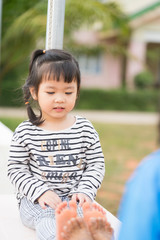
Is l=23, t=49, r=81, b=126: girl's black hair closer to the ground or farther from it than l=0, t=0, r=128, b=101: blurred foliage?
closer to the ground

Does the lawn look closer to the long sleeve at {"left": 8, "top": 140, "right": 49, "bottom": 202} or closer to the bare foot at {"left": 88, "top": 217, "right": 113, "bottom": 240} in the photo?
the long sleeve at {"left": 8, "top": 140, "right": 49, "bottom": 202}

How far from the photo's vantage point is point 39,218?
1735mm

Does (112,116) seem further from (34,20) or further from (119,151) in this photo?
(34,20)

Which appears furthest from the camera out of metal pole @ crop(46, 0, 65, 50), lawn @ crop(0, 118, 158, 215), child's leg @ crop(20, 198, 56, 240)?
lawn @ crop(0, 118, 158, 215)

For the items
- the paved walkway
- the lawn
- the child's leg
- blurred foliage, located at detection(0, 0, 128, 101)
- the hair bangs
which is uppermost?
blurred foliage, located at detection(0, 0, 128, 101)

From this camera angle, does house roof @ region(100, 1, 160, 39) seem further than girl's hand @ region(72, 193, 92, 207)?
Yes

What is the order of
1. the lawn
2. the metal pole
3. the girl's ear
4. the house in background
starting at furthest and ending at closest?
the house in background → the lawn → the metal pole → the girl's ear

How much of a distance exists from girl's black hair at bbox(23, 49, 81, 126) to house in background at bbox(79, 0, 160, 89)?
475 inches

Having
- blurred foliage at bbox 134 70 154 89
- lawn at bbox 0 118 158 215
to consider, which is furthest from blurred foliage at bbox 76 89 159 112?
lawn at bbox 0 118 158 215

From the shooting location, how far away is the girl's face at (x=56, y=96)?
1.80 meters

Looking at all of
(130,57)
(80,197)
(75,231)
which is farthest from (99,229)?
(130,57)

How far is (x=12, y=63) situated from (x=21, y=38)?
0.99 metres

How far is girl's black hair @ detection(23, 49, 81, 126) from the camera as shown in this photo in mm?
1798

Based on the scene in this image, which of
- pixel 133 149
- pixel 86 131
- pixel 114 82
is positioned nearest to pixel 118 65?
pixel 114 82
